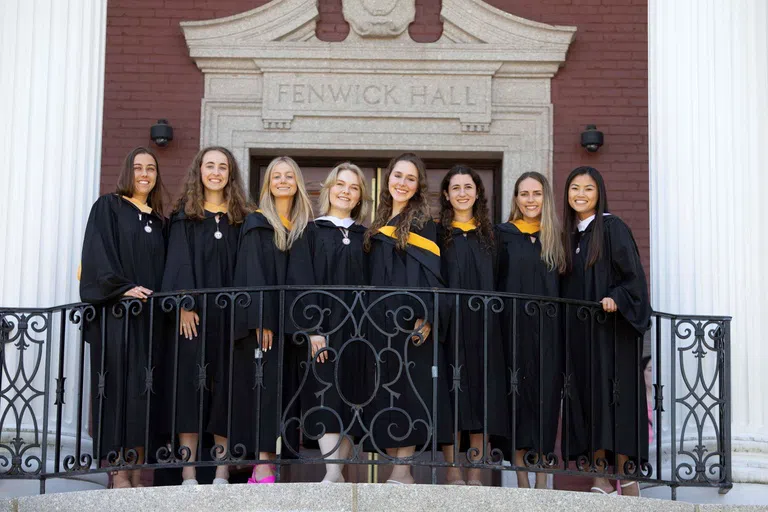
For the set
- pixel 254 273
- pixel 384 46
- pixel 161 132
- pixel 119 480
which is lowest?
pixel 119 480

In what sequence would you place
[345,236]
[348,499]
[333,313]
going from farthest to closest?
1. [345,236]
2. [333,313]
3. [348,499]

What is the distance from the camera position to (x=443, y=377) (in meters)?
9.84

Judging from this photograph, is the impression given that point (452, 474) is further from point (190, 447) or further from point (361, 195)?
point (361, 195)

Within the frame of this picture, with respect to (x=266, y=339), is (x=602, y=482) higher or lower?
lower

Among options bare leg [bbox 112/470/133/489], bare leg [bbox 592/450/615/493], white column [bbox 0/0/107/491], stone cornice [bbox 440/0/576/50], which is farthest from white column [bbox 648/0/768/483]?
white column [bbox 0/0/107/491]

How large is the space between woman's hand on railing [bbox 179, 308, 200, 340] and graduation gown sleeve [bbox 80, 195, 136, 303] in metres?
0.37

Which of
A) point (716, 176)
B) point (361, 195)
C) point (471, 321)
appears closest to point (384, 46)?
point (361, 195)

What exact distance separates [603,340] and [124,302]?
9.88 ft

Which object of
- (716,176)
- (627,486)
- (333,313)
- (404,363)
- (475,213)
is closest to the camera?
(404,363)

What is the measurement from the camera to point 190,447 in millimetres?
9883

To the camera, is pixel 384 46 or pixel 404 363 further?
pixel 384 46

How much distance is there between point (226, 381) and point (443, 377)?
136 centimetres

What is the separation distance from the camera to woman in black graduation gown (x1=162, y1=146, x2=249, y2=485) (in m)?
9.88

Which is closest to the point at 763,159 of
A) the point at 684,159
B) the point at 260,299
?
the point at 684,159
